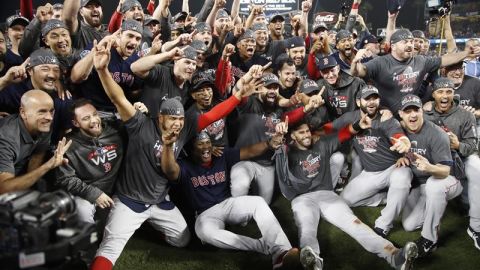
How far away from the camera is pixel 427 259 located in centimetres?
493

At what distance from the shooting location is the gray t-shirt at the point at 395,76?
6.12 metres

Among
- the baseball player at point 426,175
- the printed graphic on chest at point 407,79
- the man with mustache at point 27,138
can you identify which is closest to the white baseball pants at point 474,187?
the baseball player at point 426,175

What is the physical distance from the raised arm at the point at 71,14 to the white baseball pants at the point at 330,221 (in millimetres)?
3322

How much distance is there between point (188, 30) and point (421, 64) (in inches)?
158

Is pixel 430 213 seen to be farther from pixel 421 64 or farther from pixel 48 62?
pixel 48 62

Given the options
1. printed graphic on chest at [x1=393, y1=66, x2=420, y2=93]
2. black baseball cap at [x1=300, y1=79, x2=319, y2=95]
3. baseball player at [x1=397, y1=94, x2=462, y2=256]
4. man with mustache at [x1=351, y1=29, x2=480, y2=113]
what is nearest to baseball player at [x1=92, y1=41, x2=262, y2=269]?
black baseball cap at [x1=300, y1=79, x2=319, y2=95]

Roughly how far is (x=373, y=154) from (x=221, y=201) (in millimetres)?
2053

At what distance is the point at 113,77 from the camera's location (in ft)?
16.7

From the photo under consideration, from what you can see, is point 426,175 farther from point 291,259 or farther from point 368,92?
point 291,259

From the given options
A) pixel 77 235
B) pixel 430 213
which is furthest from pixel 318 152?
pixel 77 235

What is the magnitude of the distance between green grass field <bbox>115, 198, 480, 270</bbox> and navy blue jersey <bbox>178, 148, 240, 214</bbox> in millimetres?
524

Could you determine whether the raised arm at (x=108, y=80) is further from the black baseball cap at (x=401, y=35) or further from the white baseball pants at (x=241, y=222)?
the black baseball cap at (x=401, y=35)

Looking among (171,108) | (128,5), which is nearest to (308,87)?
(171,108)

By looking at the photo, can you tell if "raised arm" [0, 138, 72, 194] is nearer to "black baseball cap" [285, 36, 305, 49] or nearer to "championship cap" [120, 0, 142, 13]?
"championship cap" [120, 0, 142, 13]
